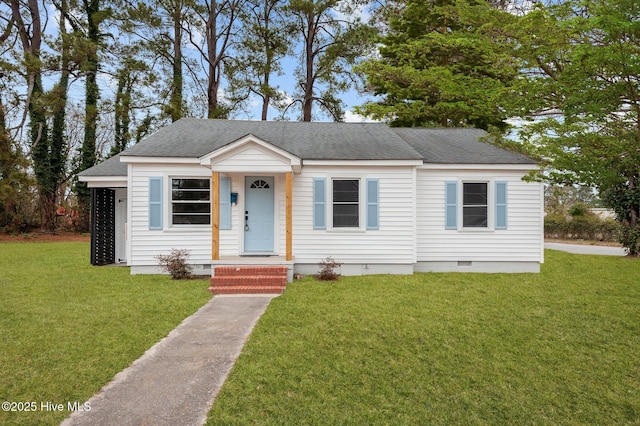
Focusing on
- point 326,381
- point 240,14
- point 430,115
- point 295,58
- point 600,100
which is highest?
point 240,14

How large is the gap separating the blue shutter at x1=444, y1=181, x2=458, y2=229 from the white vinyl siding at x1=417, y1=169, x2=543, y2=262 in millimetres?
62

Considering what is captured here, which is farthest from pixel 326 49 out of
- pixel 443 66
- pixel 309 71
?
pixel 443 66

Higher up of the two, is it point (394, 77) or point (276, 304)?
point (394, 77)

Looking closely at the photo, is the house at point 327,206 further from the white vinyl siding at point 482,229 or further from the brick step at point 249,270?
the brick step at point 249,270

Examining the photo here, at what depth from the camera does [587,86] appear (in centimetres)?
539

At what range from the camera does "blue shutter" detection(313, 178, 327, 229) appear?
30.3ft

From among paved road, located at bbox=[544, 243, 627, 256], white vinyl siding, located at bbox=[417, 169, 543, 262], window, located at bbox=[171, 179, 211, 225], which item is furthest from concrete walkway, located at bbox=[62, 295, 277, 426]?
paved road, located at bbox=[544, 243, 627, 256]

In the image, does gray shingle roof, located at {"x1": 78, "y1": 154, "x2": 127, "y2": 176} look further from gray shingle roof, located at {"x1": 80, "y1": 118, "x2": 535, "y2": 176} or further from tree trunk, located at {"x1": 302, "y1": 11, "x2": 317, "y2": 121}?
tree trunk, located at {"x1": 302, "y1": 11, "x2": 317, "y2": 121}

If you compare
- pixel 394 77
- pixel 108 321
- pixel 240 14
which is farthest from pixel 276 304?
pixel 240 14

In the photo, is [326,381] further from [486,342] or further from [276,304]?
[276,304]

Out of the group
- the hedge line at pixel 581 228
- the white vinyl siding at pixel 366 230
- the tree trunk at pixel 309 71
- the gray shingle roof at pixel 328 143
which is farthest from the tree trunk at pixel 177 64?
the hedge line at pixel 581 228

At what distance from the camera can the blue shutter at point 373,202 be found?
9.24 metres

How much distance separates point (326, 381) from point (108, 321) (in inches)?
155

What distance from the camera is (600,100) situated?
5.32m
